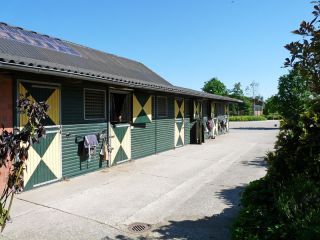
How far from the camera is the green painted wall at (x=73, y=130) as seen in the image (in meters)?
8.00

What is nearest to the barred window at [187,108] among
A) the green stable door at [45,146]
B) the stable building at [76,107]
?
the stable building at [76,107]

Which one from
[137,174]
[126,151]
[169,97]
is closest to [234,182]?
[137,174]

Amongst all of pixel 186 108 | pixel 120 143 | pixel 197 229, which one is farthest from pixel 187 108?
pixel 197 229

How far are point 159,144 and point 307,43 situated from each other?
10.4m

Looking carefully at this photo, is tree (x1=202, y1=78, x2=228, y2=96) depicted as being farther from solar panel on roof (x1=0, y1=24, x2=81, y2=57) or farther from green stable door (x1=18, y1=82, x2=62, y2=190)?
green stable door (x1=18, y1=82, x2=62, y2=190)

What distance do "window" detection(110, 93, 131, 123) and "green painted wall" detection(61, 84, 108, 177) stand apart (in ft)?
5.31

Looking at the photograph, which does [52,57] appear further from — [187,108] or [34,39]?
[187,108]

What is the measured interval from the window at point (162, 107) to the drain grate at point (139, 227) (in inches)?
333

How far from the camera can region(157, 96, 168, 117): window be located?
43.7 feet

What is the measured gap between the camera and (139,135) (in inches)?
456

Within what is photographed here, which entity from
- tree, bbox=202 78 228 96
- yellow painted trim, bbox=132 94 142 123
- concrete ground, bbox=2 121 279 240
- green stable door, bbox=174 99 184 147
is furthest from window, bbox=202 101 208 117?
tree, bbox=202 78 228 96

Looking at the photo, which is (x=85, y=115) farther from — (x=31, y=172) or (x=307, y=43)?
(x=307, y=43)

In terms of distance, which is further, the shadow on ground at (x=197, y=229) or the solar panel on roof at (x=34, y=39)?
the solar panel on roof at (x=34, y=39)

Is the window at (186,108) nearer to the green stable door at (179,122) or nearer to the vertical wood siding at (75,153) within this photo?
the green stable door at (179,122)
